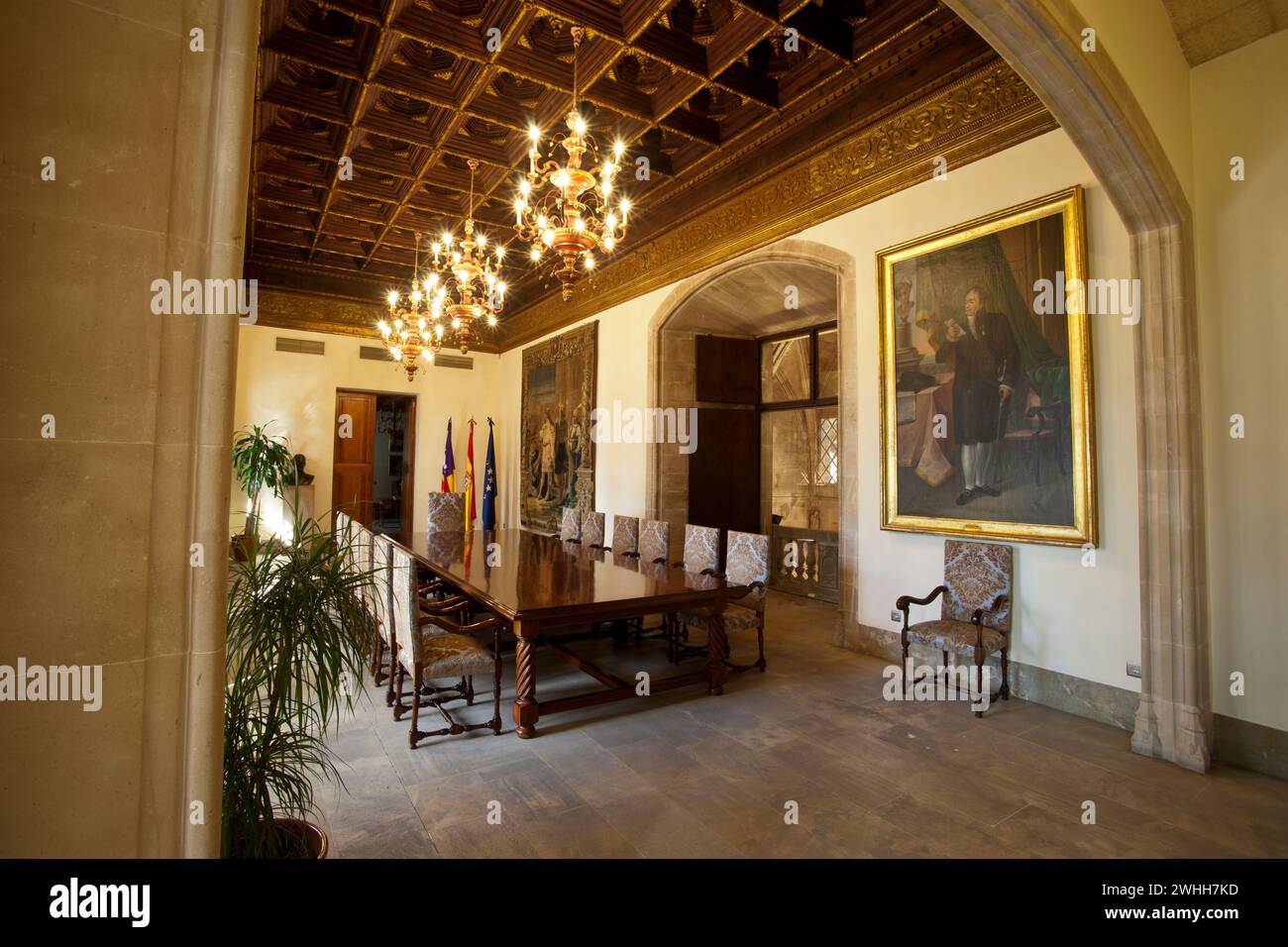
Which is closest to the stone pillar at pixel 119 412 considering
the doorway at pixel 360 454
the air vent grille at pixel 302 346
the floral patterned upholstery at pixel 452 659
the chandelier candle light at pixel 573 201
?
the floral patterned upholstery at pixel 452 659

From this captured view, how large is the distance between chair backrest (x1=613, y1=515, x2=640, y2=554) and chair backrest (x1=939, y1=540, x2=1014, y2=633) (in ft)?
10.1

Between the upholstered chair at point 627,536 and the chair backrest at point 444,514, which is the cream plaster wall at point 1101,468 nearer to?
the upholstered chair at point 627,536

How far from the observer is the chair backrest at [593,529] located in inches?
276

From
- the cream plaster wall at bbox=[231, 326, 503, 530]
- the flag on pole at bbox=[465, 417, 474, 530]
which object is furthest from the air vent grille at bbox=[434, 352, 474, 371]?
the flag on pole at bbox=[465, 417, 474, 530]

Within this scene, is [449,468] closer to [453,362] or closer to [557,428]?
[453,362]

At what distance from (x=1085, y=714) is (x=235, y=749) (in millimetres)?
4369

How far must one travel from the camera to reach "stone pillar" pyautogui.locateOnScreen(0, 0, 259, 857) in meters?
0.94

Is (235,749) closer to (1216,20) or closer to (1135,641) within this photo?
(1135,641)

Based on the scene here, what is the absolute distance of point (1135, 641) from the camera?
3551 millimetres

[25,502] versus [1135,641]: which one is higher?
[25,502]

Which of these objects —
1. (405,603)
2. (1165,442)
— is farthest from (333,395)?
(1165,442)

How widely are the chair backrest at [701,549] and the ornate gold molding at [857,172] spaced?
292 centimetres

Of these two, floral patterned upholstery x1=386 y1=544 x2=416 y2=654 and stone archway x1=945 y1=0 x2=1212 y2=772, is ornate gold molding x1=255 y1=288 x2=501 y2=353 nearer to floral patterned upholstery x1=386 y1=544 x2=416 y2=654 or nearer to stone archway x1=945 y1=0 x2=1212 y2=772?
floral patterned upholstery x1=386 y1=544 x2=416 y2=654

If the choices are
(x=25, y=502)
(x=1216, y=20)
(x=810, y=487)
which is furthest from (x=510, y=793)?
(x=810, y=487)
